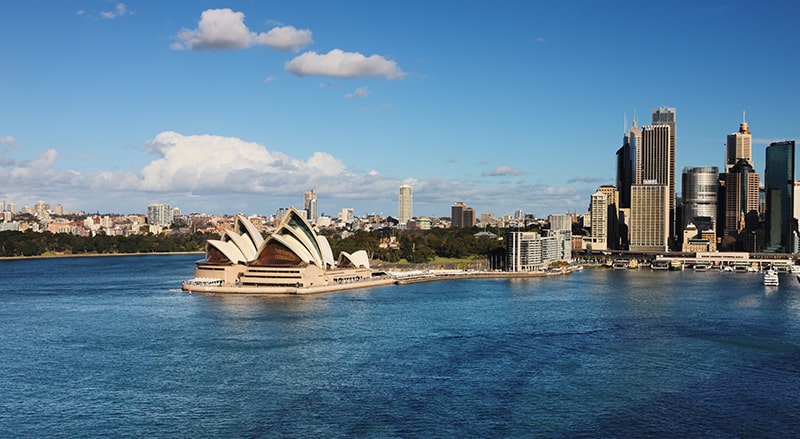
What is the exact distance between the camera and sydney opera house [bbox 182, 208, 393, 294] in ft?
122

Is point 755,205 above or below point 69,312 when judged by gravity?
above

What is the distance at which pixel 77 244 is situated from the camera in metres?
80.0

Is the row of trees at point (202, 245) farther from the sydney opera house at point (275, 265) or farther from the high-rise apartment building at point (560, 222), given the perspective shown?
the sydney opera house at point (275, 265)

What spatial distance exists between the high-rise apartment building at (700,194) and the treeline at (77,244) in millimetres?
57176

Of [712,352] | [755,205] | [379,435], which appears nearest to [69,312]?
[379,435]

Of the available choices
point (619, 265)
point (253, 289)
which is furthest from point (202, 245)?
point (253, 289)

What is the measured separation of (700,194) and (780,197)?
47.6 ft

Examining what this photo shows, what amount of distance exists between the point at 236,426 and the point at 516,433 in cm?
503

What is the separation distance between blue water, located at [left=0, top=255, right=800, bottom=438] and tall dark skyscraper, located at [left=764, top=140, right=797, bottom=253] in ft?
157

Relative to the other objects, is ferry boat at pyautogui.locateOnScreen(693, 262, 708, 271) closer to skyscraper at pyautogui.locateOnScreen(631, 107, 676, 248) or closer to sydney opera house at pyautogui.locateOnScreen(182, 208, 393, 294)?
skyscraper at pyautogui.locateOnScreen(631, 107, 676, 248)

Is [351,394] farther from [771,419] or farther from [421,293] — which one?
[421,293]

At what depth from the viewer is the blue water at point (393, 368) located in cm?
1491

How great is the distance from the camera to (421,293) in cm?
3853

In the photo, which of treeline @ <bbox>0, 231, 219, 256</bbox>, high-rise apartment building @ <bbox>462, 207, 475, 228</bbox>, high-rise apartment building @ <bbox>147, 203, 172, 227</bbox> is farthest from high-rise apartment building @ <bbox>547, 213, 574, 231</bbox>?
high-rise apartment building @ <bbox>147, 203, 172, 227</bbox>
